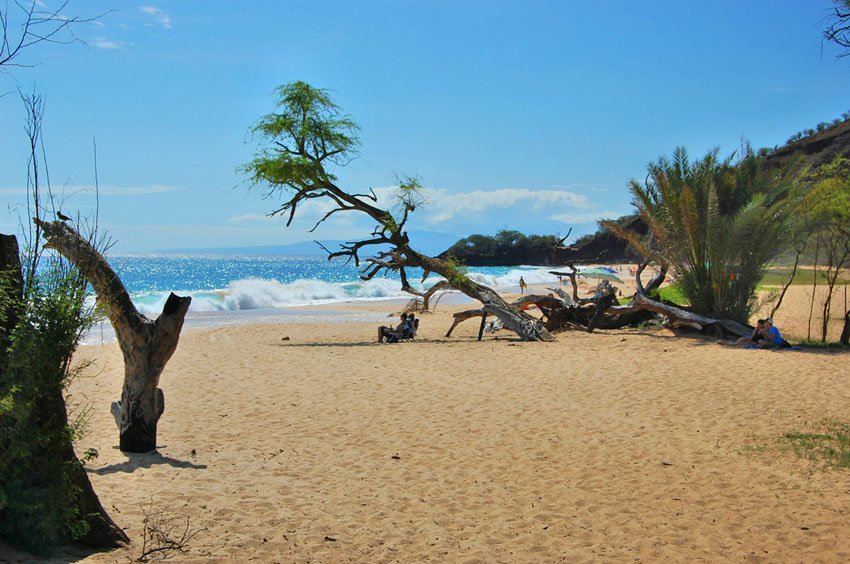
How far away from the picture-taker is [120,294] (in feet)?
21.0

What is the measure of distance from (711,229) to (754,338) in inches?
120

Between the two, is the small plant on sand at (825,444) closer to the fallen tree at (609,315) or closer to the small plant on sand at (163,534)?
the small plant on sand at (163,534)

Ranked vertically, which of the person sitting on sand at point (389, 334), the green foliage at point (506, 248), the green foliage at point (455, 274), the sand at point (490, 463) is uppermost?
the green foliage at point (506, 248)

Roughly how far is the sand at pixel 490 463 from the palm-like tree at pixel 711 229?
11.9 feet

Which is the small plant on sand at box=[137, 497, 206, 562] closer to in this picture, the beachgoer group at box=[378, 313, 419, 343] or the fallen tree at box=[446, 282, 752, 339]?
the beachgoer group at box=[378, 313, 419, 343]

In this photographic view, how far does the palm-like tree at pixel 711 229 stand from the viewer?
1583 cm

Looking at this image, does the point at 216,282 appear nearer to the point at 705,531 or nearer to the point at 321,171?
the point at 321,171

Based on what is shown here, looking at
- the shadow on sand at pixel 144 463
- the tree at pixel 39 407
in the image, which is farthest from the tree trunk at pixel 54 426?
the shadow on sand at pixel 144 463

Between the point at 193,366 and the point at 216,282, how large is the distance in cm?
6218

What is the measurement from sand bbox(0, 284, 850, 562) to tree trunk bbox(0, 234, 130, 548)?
0.21 meters

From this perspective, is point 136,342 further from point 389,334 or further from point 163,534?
point 389,334

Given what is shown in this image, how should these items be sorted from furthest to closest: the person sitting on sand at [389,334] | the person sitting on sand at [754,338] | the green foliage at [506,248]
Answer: the green foliage at [506,248]
the person sitting on sand at [389,334]
the person sitting on sand at [754,338]

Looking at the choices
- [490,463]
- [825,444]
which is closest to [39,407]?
[490,463]

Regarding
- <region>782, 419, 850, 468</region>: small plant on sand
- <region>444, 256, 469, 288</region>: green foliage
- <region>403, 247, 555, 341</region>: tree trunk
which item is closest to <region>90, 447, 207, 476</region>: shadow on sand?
<region>782, 419, 850, 468</region>: small plant on sand
